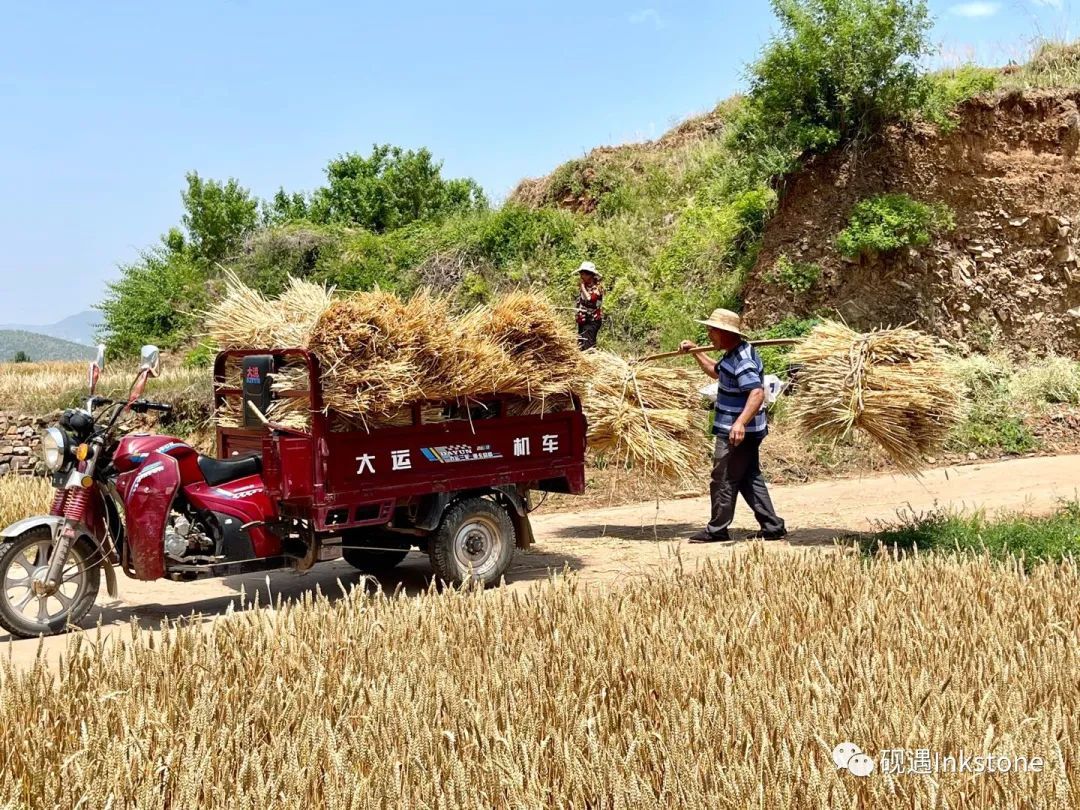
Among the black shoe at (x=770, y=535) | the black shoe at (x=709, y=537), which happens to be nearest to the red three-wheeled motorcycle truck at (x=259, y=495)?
the black shoe at (x=709, y=537)

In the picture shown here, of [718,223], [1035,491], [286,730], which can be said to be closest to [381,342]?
[286,730]

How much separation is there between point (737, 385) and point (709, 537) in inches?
50.4

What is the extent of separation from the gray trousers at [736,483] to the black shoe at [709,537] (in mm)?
20

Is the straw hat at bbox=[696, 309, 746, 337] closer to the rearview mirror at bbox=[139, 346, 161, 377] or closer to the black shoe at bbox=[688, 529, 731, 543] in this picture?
the black shoe at bbox=[688, 529, 731, 543]

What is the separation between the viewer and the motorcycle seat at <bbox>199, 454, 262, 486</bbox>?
662cm

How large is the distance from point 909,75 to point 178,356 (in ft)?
56.3

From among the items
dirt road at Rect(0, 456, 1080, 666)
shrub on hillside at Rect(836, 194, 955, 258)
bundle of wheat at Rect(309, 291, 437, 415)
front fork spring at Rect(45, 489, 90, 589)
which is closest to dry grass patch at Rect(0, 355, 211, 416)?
dirt road at Rect(0, 456, 1080, 666)

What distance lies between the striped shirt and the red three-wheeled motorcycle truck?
65.1 inches

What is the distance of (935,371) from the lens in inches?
300

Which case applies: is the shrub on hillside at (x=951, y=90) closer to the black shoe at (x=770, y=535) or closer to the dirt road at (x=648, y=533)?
the dirt road at (x=648, y=533)

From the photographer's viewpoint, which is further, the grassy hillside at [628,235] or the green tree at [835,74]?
the grassy hillside at [628,235]

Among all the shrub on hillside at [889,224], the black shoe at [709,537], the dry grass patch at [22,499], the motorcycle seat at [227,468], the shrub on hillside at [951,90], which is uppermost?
the shrub on hillside at [951,90]

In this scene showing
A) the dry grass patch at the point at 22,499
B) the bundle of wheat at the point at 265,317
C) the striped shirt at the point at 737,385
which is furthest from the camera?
the dry grass patch at the point at 22,499

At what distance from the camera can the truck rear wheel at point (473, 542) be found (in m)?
7.14
